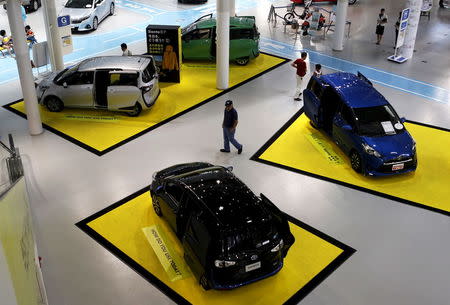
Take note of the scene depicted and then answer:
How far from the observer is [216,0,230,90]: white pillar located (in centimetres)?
1390

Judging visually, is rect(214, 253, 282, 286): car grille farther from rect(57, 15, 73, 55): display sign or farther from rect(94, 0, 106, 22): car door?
rect(94, 0, 106, 22): car door

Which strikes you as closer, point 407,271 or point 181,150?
point 407,271

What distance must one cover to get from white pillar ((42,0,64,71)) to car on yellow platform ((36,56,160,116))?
2513 millimetres

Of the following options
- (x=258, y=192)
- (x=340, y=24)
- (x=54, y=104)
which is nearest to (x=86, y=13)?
(x=54, y=104)

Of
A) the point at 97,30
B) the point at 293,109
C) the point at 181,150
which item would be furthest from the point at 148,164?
the point at 97,30

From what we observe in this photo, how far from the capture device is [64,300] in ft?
25.2

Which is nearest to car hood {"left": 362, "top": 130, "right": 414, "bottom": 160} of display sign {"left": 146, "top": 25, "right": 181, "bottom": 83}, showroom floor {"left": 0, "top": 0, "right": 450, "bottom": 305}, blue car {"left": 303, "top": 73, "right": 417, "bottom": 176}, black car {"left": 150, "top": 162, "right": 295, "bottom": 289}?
blue car {"left": 303, "top": 73, "right": 417, "bottom": 176}

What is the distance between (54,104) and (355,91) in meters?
7.95

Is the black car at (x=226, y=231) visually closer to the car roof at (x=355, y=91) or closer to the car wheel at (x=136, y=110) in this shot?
the car roof at (x=355, y=91)

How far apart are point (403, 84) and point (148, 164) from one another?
8.92 metres

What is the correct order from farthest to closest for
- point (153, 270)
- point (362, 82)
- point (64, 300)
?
point (362, 82) → point (153, 270) → point (64, 300)

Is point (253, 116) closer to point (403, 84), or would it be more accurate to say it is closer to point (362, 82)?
point (362, 82)

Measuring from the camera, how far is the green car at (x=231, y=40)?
54.1 ft

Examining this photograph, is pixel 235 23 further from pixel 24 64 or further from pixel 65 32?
pixel 24 64
